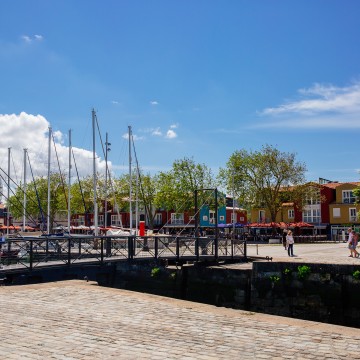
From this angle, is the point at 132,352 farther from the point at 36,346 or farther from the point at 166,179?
the point at 166,179

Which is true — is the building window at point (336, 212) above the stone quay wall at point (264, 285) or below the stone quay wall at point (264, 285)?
above

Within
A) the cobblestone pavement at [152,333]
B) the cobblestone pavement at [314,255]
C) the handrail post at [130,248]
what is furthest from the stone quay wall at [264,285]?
the cobblestone pavement at [152,333]

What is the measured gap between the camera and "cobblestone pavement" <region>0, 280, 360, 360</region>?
762cm

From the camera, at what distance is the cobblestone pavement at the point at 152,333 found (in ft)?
25.0

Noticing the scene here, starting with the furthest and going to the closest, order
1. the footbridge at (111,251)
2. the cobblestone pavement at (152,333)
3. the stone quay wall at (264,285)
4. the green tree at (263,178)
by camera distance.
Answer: the green tree at (263,178)
the footbridge at (111,251)
the stone quay wall at (264,285)
the cobblestone pavement at (152,333)

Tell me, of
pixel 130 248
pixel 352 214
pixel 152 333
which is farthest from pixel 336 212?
pixel 152 333

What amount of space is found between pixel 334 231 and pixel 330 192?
247 inches

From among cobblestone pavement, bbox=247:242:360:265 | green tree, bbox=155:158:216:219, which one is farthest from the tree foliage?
cobblestone pavement, bbox=247:242:360:265

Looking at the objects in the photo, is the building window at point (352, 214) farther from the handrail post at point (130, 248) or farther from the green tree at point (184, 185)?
the handrail post at point (130, 248)

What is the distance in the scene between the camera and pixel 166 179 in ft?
255

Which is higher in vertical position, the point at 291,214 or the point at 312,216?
the point at 291,214

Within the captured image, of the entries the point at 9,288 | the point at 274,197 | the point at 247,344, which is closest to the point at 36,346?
the point at 247,344

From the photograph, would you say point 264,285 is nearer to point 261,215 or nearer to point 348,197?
point 348,197

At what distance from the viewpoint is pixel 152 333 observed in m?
8.93
